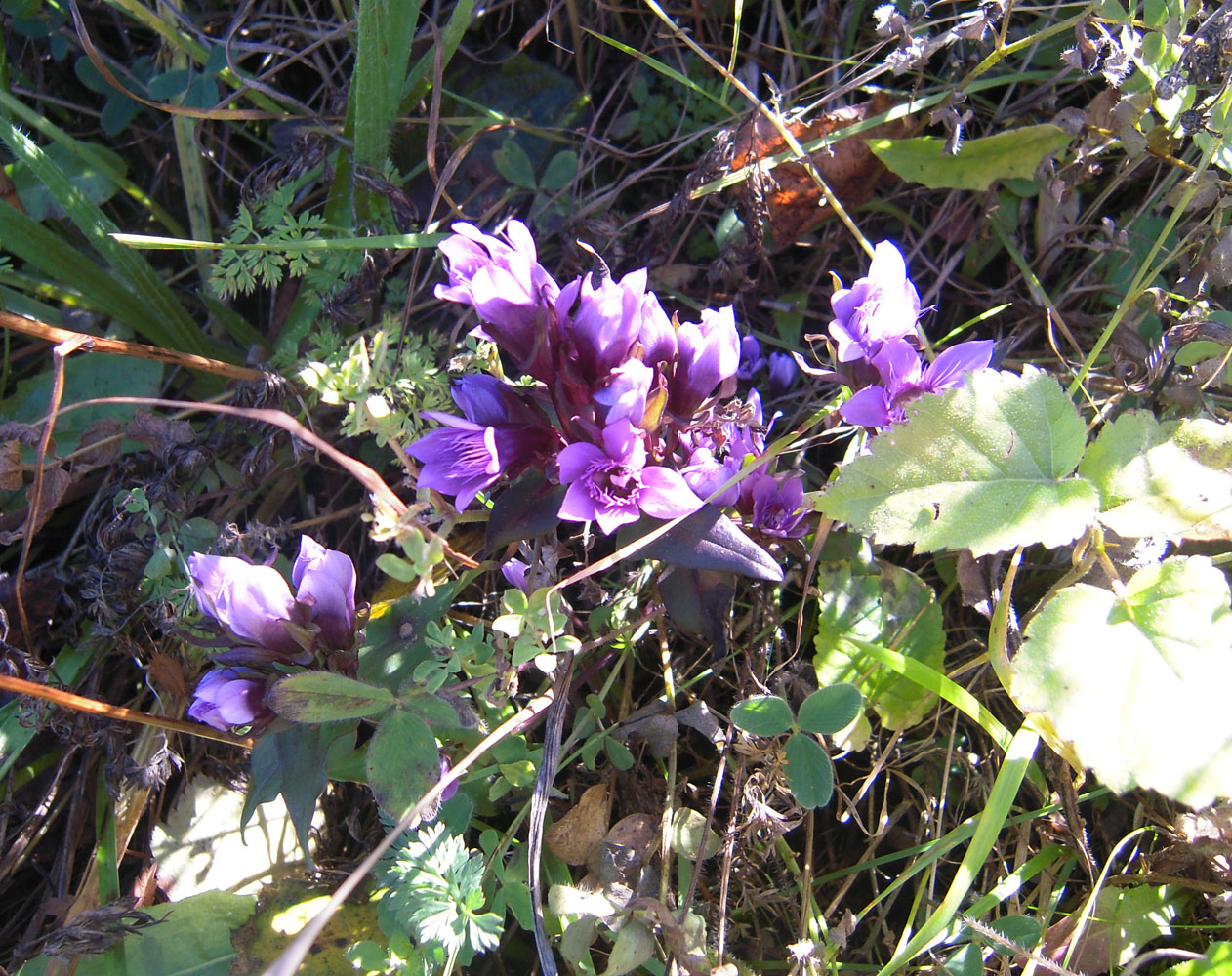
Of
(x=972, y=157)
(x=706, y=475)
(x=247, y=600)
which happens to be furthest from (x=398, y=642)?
(x=972, y=157)

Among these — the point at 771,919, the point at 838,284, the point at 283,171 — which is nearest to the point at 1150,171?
the point at 838,284

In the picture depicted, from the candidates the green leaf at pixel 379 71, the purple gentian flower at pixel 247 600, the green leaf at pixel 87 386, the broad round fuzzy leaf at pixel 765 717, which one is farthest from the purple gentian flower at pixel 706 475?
the green leaf at pixel 87 386

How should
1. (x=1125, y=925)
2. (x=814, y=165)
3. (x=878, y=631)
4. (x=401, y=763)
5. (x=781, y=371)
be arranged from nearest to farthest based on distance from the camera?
(x=401, y=763) → (x=1125, y=925) → (x=878, y=631) → (x=781, y=371) → (x=814, y=165)

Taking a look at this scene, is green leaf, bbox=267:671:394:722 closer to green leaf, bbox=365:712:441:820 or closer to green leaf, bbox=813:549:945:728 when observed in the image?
green leaf, bbox=365:712:441:820

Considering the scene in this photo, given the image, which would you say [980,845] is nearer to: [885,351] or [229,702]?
[885,351]

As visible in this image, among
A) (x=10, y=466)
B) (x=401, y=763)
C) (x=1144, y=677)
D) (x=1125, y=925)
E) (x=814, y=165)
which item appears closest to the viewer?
(x=1144, y=677)

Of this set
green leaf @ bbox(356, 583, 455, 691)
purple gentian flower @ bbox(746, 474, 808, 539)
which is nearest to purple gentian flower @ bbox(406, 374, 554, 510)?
green leaf @ bbox(356, 583, 455, 691)

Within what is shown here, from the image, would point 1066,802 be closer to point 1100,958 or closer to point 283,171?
point 1100,958
